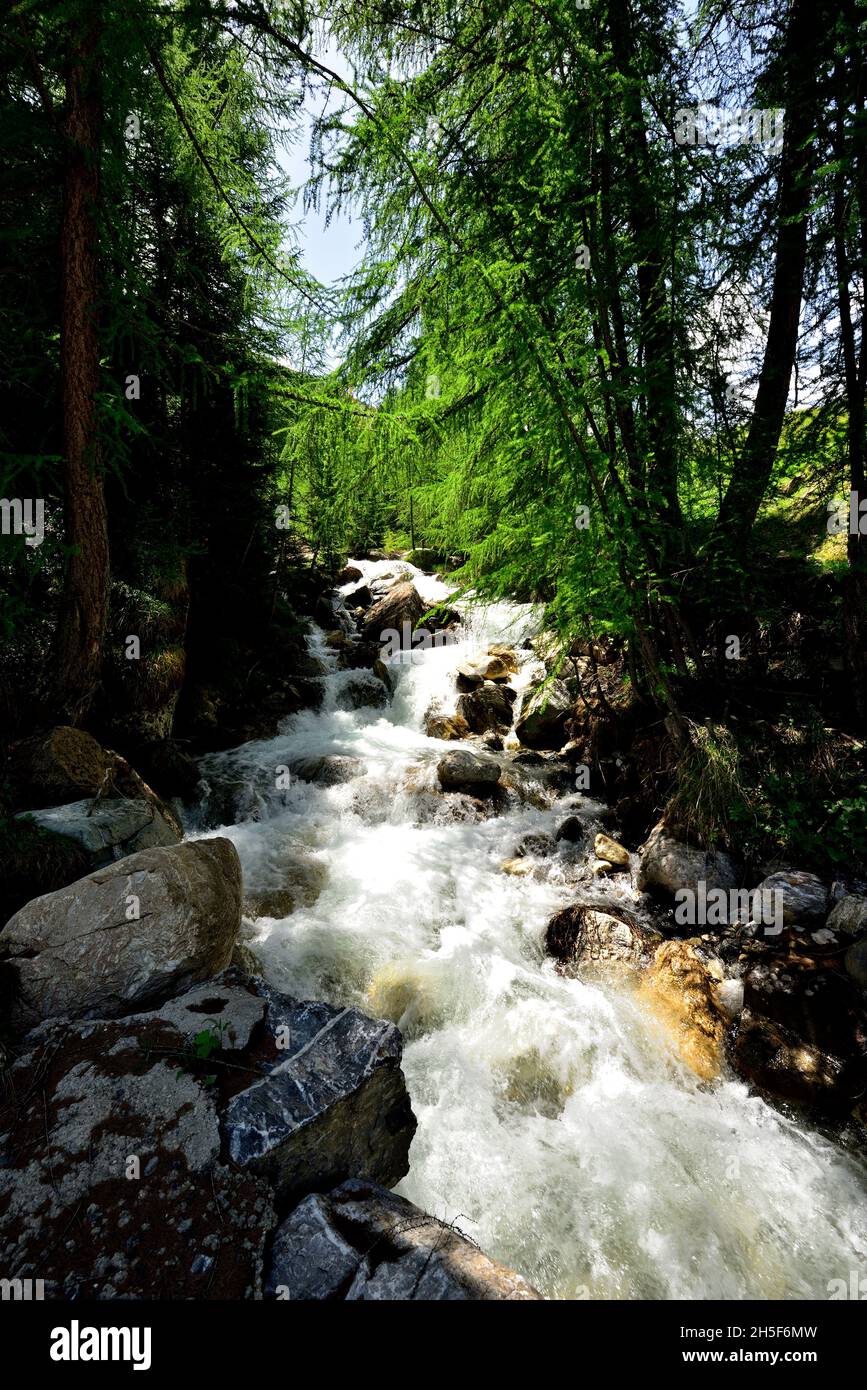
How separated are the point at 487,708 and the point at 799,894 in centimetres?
724

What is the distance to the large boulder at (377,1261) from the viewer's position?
191cm

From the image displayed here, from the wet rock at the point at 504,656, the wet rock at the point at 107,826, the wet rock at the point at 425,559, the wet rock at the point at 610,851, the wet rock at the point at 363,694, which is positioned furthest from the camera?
the wet rock at the point at 425,559

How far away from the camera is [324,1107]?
257 centimetres

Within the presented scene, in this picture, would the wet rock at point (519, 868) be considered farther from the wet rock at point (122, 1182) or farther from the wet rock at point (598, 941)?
the wet rock at point (122, 1182)

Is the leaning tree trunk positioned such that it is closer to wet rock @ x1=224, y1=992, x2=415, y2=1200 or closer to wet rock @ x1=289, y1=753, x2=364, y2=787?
wet rock @ x1=289, y1=753, x2=364, y2=787

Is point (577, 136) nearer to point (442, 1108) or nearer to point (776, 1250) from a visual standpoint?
point (442, 1108)

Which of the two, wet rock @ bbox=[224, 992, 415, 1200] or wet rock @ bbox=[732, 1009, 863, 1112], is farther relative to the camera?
wet rock @ bbox=[732, 1009, 863, 1112]

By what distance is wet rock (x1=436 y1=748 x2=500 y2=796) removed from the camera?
8875 mm

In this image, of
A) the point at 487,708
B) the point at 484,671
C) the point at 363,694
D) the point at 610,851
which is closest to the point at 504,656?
the point at 484,671

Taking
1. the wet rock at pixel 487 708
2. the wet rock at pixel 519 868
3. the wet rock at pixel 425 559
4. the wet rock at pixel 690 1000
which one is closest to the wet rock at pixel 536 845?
the wet rock at pixel 519 868

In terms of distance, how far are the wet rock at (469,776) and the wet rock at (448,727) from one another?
8.12 ft

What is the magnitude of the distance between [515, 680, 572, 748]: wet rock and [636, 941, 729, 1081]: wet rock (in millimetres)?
5481

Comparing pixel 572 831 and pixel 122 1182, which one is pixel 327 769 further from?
pixel 122 1182

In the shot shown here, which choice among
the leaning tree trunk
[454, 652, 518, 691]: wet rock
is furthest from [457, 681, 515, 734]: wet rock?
the leaning tree trunk
